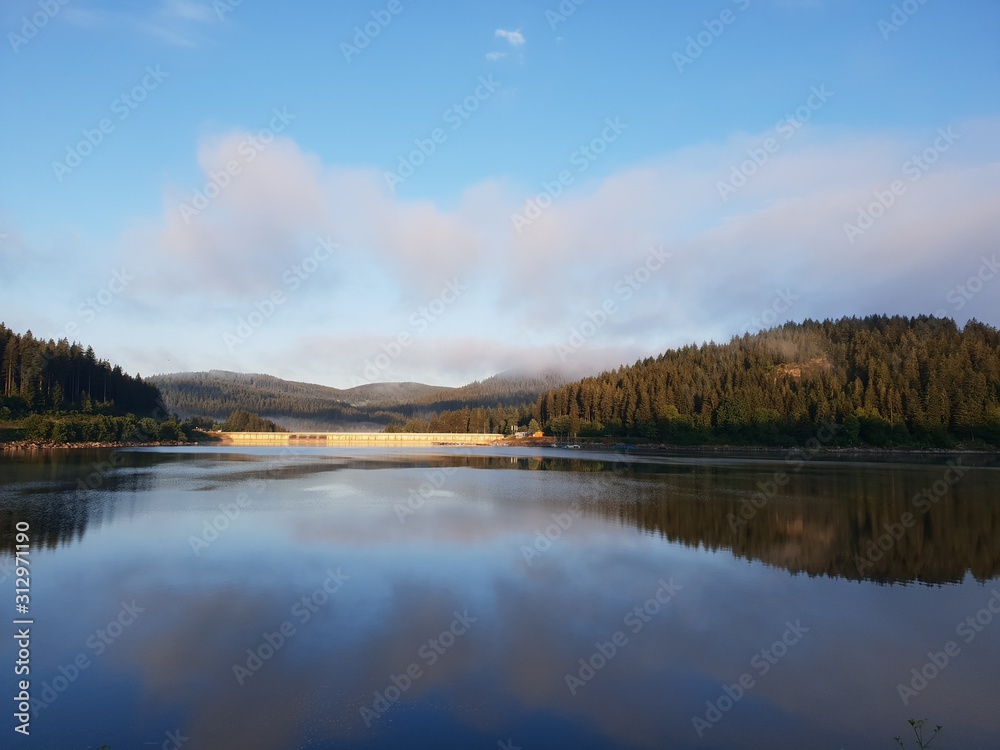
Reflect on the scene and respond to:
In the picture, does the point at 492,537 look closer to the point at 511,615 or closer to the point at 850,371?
the point at 511,615

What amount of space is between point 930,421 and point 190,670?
320 ft

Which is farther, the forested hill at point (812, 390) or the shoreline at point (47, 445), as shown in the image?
the forested hill at point (812, 390)

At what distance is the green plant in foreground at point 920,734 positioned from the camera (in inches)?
297

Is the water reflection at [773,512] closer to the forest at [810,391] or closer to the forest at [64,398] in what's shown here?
the forest at [64,398]

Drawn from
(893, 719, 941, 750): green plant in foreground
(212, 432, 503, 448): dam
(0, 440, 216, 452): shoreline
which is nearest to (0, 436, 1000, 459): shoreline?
(0, 440, 216, 452): shoreline

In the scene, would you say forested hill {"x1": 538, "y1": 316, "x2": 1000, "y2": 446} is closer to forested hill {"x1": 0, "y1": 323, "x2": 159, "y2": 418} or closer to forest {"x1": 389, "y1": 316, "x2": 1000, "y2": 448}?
forest {"x1": 389, "y1": 316, "x2": 1000, "y2": 448}

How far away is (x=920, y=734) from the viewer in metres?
7.89

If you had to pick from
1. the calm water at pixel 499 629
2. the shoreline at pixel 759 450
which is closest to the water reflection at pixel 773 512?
the calm water at pixel 499 629

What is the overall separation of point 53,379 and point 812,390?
396 ft

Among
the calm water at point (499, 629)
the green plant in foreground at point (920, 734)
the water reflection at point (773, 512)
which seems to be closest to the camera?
the green plant in foreground at point (920, 734)

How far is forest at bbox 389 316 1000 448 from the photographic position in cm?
8531

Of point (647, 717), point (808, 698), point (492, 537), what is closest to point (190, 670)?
point (647, 717)

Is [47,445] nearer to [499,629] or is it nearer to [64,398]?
[64,398]

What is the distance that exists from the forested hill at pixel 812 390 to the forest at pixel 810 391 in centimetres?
20
